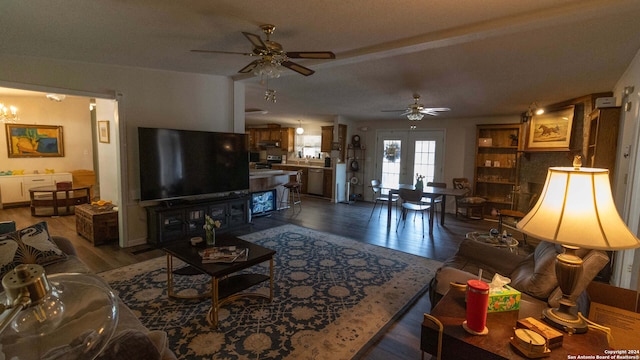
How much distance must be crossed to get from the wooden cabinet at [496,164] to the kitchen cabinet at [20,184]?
943 cm

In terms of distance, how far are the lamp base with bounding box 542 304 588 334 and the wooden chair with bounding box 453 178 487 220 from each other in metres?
5.23

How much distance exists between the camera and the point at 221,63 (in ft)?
12.5

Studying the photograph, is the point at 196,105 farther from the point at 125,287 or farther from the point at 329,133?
the point at 329,133

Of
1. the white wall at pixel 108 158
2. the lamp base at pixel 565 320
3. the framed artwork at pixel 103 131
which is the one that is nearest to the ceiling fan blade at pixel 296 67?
the lamp base at pixel 565 320

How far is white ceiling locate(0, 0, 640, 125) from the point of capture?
2158mm

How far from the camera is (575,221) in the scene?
1.19m

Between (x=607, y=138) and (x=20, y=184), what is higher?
(x=607, y=138)

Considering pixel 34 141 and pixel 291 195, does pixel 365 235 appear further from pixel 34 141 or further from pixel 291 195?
pixel 34 141

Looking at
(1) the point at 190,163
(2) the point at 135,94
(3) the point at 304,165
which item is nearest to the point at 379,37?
(1) the point at 190,163

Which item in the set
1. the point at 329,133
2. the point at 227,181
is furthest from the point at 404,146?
the point at 227,181

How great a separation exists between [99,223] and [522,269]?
500 centimetres

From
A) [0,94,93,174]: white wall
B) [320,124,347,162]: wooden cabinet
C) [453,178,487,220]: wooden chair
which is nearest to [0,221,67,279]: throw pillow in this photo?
[0,94,93,174]: white wall

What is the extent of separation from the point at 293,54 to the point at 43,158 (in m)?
7.45

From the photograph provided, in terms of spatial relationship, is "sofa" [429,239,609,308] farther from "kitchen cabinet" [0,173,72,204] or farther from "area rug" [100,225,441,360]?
"kitchen cabinet" [0,173,72,204]
